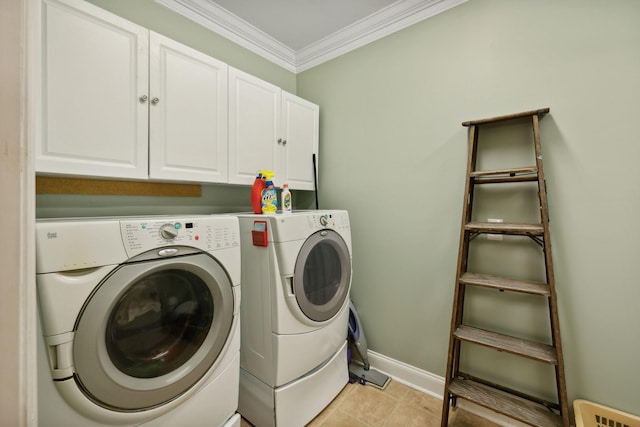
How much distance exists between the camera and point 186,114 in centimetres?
147

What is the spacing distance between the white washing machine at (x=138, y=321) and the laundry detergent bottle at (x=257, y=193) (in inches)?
14.6

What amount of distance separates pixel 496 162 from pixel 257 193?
1.46 m

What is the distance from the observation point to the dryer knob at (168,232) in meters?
1.04

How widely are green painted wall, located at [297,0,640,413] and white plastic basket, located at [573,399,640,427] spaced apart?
0.17 ft

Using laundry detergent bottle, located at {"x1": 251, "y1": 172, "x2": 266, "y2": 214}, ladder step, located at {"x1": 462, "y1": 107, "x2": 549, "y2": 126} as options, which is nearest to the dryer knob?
laundry detergent bottle, located at {"x1": 251, "y1": 172, "x2": 266, "y2": 214}

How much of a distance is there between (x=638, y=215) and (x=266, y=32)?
2.62 m

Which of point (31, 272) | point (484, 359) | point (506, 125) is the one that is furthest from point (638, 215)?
point (31, 272)

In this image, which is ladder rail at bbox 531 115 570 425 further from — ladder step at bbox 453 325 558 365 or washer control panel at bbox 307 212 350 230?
washer control panel at bbox 307 212 350 230

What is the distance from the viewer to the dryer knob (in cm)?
104

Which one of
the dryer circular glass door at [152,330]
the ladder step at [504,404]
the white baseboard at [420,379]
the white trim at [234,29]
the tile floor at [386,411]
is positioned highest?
the white trim at [234,29]

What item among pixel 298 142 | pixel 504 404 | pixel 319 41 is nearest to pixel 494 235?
pixel 504 404

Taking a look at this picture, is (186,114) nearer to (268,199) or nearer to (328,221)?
(268,199)

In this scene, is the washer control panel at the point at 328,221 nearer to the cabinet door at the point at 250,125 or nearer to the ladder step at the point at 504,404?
the cabinet door at the point at 250,125

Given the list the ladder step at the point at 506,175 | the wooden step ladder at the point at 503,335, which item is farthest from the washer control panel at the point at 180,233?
the ladder step at the point at 506,175
